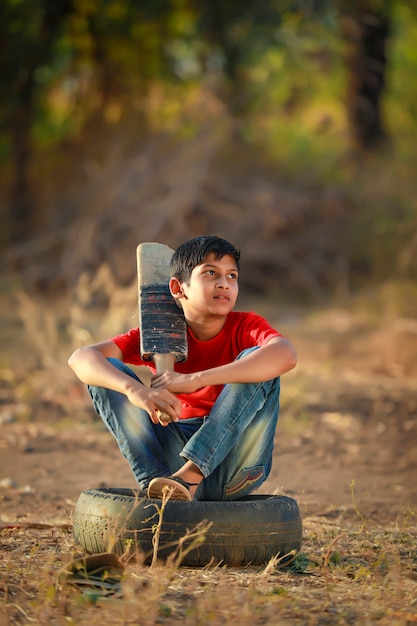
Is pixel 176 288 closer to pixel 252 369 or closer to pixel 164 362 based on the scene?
A: pixel 164 362

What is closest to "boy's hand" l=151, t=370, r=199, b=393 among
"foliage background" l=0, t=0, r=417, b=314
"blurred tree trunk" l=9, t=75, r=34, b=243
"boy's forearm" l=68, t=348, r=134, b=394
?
"boy's forearm" l=68, t=348, r=134, b=394

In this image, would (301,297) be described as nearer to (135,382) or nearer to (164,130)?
(164,130)

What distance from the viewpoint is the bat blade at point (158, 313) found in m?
3.62

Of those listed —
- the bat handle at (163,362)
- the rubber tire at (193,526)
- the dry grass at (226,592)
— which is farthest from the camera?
the bat handle at (163,362)

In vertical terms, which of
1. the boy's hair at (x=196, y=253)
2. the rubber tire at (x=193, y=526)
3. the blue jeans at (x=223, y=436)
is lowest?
the rubber tire at (x=193, y=526)

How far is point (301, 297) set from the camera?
1295cm

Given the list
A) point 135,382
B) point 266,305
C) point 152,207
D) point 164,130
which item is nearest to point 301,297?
point 266,305

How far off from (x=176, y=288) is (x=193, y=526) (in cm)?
111

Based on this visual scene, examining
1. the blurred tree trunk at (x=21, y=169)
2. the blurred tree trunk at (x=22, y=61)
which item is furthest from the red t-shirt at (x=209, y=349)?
the blurred tree trunk at (x=21, y=169)

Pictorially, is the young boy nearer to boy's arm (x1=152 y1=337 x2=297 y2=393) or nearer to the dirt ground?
boy's arm (x1=152 y1=337 x2=297 y2=393)

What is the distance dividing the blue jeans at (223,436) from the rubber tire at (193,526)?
168 millimetres

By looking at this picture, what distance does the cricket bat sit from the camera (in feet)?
11.8

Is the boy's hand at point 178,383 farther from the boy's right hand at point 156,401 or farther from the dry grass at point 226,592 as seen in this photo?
the dry grass at point 226,592

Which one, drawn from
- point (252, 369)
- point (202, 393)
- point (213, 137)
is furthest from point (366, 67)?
point (252, 369)
